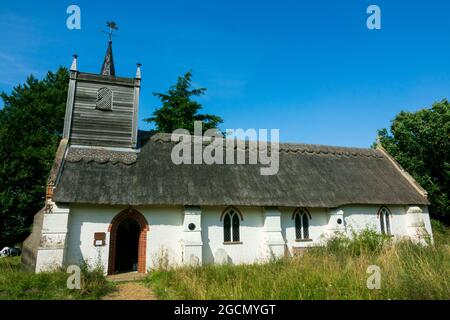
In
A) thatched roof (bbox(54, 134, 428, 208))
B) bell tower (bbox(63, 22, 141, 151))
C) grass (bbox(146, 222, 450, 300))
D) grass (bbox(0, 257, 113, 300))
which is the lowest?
grass (bbox(0, 257, 113, 300))

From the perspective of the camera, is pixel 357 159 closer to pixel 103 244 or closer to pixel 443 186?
pixel 443 186

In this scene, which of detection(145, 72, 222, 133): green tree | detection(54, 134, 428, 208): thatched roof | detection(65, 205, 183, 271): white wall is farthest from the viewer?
detection(145, 72, 222, 133): green tree

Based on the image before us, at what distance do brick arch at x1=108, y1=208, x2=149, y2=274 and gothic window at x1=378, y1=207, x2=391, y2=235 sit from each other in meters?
13.7

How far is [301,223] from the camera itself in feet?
53.3

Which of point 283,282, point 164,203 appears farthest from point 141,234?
point 283,282

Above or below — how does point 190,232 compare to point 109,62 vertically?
below

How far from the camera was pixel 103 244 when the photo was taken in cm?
1259

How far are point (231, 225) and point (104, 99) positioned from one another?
9.50m

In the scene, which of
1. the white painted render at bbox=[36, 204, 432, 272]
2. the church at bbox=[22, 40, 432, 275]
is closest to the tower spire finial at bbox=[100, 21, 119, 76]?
the church at bbox=[22, 40, 432, 275]

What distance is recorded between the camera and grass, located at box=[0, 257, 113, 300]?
8633 mm

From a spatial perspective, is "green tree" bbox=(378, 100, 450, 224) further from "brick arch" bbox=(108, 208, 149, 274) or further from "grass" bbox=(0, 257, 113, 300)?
"grass" bbox=(0, 257, 113, 300)

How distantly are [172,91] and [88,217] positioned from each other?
21.3 m

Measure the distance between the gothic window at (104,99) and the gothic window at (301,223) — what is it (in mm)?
11653

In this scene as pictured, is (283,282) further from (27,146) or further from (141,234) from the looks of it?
(27,146)
